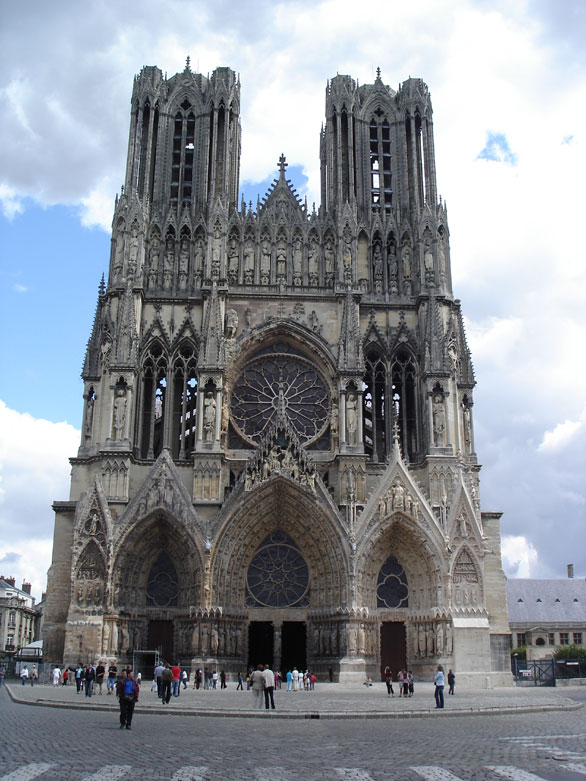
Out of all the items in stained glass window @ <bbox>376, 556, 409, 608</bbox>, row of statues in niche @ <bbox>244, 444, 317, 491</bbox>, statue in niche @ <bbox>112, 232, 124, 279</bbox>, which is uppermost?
statue in niche @ <bbox>112, 232, 124, 279</bbox>

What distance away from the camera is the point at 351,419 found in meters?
35.5

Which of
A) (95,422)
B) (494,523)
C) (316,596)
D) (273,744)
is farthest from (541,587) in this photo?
(273,744)

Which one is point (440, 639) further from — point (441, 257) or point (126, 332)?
point (126, 332)

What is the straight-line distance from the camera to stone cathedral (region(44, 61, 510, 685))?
3278 cm

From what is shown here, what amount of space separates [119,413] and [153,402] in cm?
205

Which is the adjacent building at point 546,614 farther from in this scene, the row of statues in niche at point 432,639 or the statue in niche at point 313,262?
the statue in niche at point 313,262

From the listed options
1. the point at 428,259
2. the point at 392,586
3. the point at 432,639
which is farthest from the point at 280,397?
the point at 432,639

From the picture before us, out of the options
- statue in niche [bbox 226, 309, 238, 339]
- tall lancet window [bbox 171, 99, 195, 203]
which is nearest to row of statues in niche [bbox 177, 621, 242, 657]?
statue in niche [bbox 226, 309, 238, 339]

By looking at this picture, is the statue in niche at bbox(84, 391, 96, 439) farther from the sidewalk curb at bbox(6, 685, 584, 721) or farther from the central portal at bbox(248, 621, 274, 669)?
the sidewalk curb at bbox(6, 685, 584, 721)

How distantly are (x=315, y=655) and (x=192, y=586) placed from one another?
5.50 m

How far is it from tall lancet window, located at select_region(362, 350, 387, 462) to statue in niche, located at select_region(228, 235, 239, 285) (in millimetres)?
7111

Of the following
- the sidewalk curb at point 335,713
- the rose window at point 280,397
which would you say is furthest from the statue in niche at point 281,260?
the sidewalk curb at point 335,713

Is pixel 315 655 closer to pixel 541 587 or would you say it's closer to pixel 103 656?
pixel 103 656

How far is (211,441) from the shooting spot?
3469cm
